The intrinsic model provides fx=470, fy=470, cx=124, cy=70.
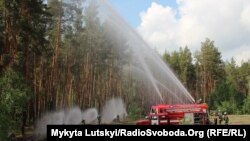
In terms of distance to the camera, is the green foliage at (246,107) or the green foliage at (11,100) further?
the green foliage at (246,107)

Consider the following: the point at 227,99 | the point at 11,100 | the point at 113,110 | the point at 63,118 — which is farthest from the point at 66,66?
the point at 227,99

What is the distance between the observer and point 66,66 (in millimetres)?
70875

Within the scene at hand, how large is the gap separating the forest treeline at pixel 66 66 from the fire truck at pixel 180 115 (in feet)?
34.0

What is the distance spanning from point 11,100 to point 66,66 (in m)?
36.8

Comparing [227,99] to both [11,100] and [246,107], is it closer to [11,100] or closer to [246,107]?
[246,107]

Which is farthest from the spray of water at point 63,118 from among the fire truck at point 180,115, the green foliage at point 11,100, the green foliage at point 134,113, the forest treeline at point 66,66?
the fire truck at point 180,115

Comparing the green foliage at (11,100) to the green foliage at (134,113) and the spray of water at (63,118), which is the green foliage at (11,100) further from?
the green foliage at (134,113)

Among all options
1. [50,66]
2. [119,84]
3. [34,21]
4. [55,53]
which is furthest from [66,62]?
[119,84]

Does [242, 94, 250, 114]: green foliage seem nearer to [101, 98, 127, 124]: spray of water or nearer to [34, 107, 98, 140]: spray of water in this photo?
[101, 98, 127, 124]: spray of water

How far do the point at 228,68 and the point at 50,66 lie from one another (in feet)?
317

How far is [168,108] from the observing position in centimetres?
3153

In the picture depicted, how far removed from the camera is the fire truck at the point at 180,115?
29.8 metres

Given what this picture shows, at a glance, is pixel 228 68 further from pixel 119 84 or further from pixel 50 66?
→ pixel 50 66

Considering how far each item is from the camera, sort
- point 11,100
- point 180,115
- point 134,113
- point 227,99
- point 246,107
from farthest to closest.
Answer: point 227,99, point 246,107, point 134,113, point 11,100, point 180,115
